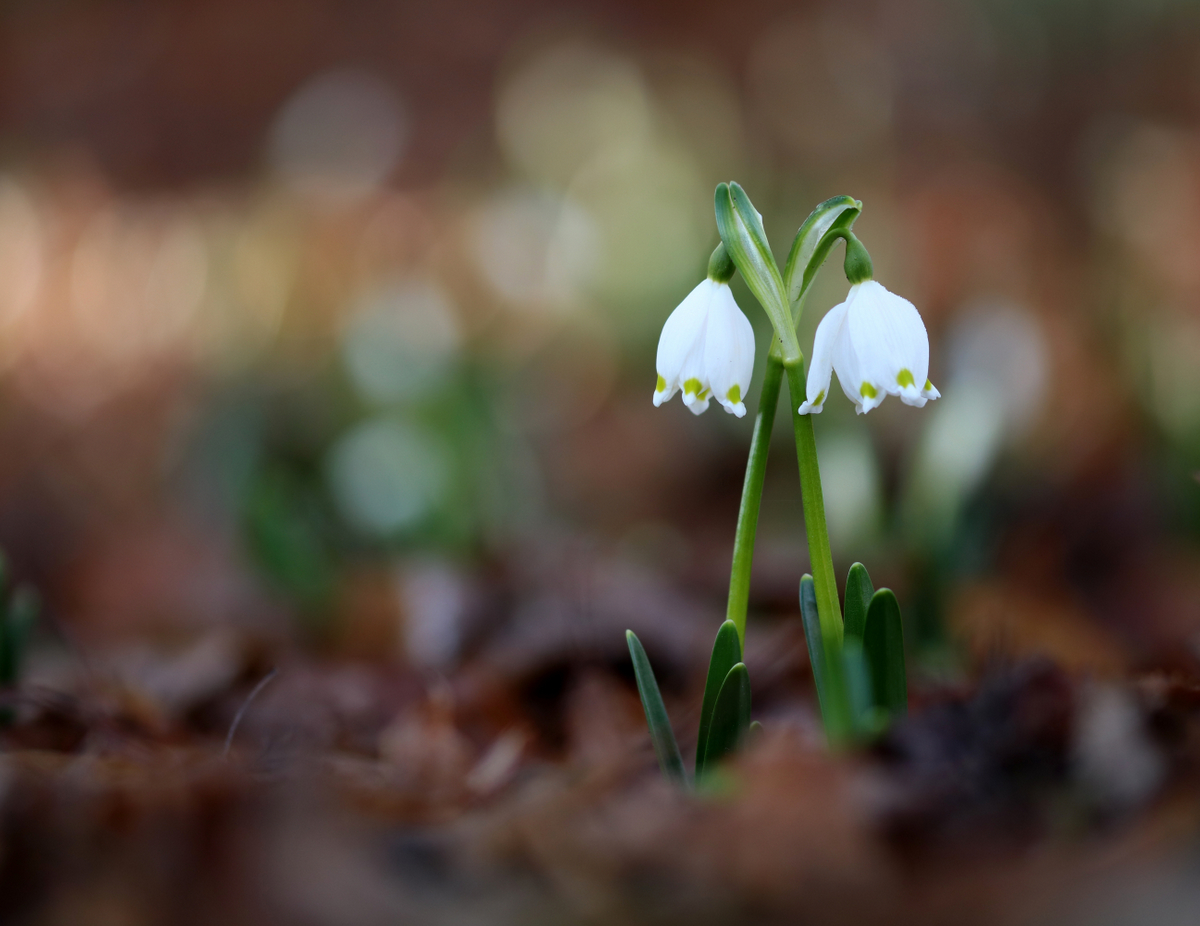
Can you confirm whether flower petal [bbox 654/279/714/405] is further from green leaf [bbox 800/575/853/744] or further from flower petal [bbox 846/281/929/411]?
green leaf [bbox 800/575/853/744]

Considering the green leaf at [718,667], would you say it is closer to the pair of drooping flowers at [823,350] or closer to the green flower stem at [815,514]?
the green flower stem at [815,514]

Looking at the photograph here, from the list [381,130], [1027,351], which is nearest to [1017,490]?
[1027,351]

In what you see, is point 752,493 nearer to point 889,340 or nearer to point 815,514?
point 815,514

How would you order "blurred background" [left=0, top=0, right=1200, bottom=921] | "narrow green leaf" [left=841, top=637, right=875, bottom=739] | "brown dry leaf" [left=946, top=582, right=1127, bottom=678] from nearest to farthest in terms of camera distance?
1. "narrow green leaf" [left=841, top=637, right=875, bottom=739]
2. "brown dry leaf" [left=946, top=582, right=1127, bottom=678]
3. "blurred background" [left=0, top=0, right=1200, bottom=921]

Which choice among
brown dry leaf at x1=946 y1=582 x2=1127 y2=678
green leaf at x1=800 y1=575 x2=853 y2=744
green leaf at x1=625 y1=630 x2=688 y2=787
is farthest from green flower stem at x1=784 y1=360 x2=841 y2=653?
brown dry leaf at x1=946 y1=582 x2=1127 y2=678

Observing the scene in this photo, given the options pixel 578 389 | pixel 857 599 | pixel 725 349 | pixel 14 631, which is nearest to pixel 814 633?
pixel 857 599

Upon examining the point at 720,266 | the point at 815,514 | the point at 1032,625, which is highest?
the point at 720,266
